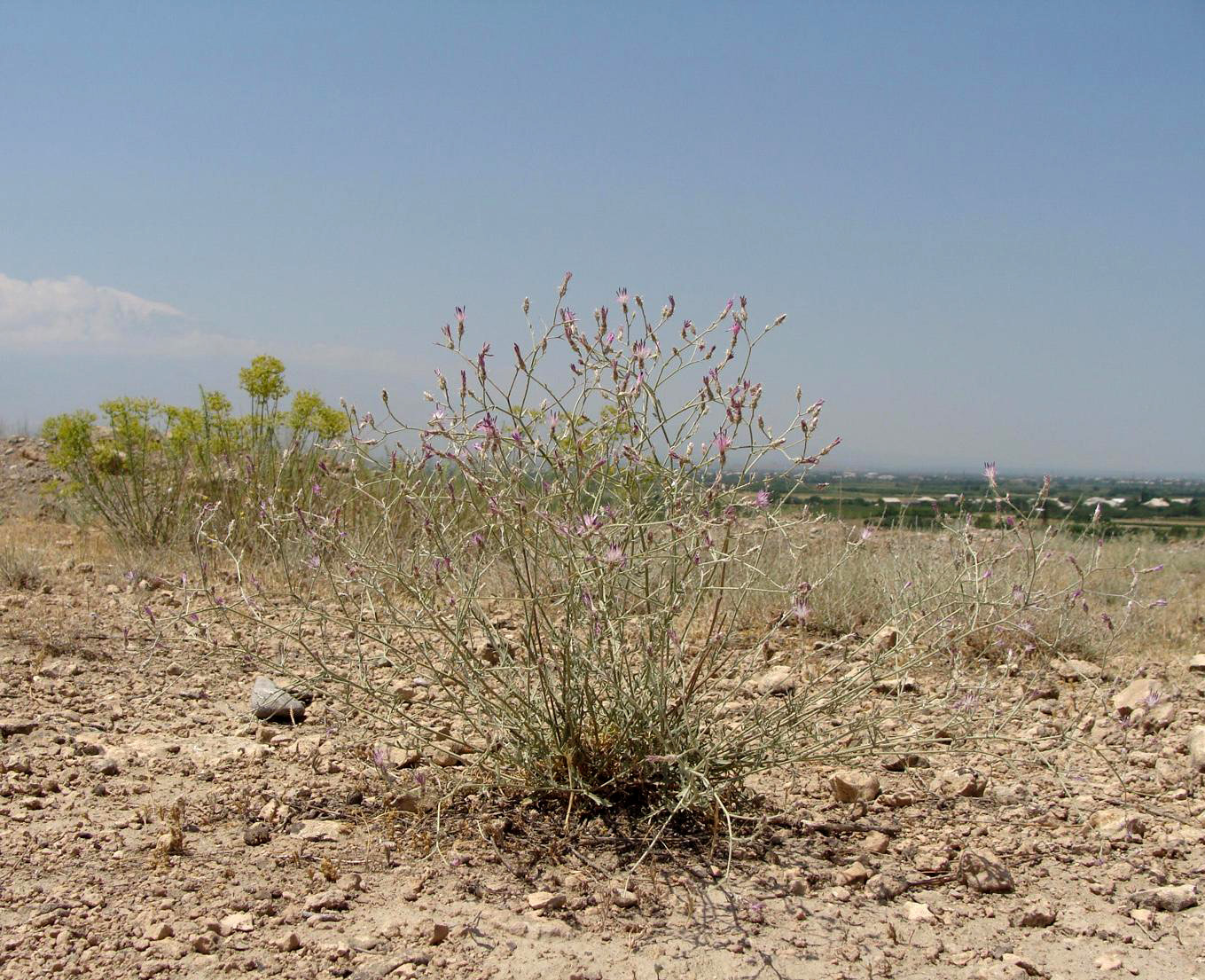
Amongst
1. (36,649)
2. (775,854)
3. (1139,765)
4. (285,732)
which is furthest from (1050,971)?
(36,649)

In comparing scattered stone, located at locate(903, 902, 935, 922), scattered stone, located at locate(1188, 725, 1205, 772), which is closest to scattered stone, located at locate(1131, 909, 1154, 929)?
scattered stone, located at locate(903, 902, 935, 922)

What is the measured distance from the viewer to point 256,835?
261cm

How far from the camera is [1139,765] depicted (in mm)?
3314

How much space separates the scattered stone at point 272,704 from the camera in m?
3.57

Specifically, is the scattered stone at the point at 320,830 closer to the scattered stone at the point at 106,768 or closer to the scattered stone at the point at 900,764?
the scattered stone at the point at 106,768

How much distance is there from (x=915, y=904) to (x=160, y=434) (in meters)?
6.75

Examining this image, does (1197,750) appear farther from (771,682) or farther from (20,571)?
(20,571)

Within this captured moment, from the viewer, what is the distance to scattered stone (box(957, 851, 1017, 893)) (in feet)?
8.05

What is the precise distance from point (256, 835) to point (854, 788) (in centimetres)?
177

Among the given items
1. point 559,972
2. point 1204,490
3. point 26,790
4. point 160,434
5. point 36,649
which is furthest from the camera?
point 1204,490

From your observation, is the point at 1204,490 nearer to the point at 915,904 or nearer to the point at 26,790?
the point at 915,904

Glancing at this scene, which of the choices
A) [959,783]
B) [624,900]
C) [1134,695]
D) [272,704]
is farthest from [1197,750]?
[272,704]

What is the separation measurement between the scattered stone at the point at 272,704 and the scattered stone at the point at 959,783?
2.28m

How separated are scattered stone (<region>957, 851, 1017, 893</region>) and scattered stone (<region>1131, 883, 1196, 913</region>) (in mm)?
297
